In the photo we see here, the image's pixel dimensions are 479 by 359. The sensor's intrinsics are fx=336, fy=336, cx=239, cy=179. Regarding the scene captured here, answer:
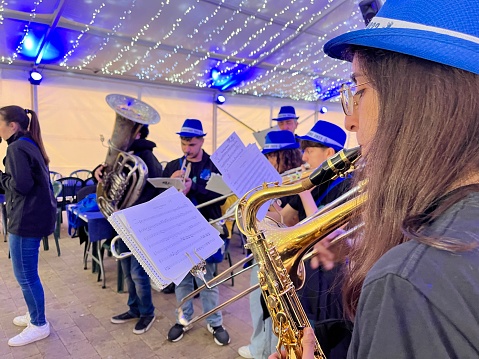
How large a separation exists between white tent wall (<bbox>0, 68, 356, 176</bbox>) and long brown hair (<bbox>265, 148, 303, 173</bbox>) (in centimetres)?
582

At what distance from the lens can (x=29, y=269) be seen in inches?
108

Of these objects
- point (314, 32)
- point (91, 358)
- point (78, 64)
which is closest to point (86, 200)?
point (91, 358)

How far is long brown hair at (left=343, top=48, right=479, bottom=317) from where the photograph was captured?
0.56m

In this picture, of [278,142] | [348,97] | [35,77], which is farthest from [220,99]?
[348,97]

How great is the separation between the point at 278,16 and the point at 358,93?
5478mm

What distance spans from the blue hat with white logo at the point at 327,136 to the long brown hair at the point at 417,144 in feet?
5.49

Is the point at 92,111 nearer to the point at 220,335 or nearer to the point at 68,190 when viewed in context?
the point at 68,190

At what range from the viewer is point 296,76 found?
333 inches

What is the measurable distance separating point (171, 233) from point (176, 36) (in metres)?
5.40

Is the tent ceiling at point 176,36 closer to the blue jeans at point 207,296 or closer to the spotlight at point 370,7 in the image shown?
the spotlight at point 370,7

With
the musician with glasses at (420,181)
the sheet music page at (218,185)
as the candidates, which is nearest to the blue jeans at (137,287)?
the sheet music page at (218,185)

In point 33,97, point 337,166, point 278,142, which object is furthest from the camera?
point 33,97

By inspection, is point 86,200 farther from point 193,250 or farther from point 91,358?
point 193,250

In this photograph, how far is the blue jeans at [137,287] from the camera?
9.85 feet
